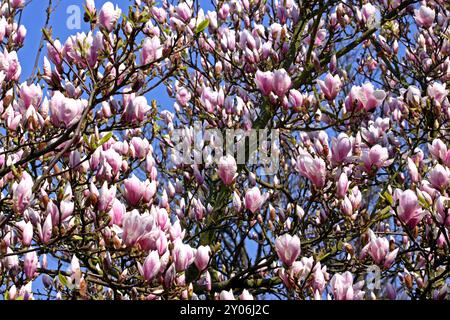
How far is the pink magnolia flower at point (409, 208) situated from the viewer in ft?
11.0

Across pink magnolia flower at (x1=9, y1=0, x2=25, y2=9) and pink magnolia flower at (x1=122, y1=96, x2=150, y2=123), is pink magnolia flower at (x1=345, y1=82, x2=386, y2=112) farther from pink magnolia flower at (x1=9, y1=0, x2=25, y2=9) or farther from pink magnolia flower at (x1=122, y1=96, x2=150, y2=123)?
pink magnolia flower at (x1=9, y1=0, x2=25, y2=9)

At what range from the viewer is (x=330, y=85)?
4.24 m

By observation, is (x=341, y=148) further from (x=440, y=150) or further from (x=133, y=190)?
(x=133, y=190)

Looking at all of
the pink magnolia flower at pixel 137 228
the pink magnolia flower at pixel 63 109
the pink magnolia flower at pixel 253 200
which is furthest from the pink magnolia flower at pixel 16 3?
the pink magnolia flower at pixel 137 228

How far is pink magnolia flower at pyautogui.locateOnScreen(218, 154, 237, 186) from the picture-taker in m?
3.97

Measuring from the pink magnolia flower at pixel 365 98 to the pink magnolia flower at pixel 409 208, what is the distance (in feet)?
2.90

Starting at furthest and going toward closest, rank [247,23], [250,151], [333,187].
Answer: [247,23] < [250,151] < [333,187]

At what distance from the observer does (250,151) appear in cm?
538

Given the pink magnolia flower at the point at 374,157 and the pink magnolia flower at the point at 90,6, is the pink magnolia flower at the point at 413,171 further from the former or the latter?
the pink magnolia flower at the point at 90,6

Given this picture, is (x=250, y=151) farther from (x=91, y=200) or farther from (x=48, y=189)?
(x=91, y=200)

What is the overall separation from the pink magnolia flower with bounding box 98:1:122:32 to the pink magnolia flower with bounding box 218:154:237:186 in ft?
3.54
